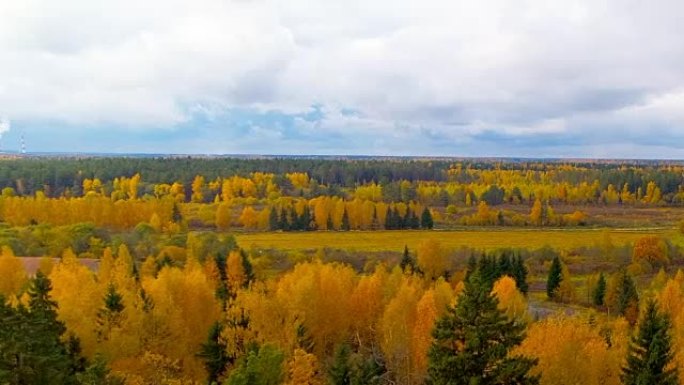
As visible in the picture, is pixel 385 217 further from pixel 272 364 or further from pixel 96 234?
pixel 272 364

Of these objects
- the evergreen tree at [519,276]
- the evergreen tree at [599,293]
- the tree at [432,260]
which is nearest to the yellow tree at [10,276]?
the tree at [432,260]

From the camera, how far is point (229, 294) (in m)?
54.2

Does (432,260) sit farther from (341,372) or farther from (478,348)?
(478,348)

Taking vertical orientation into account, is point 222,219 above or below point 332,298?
below

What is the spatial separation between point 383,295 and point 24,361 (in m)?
30.9

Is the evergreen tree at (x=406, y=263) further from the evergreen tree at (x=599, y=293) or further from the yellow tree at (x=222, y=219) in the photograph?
the yellow tree at (x=222, y=219)

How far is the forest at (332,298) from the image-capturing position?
26969 millimetres

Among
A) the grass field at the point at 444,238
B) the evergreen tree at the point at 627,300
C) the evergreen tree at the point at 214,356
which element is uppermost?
the evergreen tree at the point at 214,356

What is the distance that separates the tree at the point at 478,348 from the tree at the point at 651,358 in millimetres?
8130

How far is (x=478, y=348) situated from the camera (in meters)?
24.2

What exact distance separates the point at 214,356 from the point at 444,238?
8640 centimetres

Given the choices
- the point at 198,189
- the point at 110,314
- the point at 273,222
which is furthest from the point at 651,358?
the point at 198,189

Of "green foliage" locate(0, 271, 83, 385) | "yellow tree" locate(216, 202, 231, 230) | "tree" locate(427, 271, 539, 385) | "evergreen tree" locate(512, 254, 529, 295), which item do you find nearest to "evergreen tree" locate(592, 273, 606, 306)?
"evergreen tree" locate(512, 254, 529, 295)

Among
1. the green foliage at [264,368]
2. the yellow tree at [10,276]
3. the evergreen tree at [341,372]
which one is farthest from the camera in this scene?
the yellow tree at [10,276]
